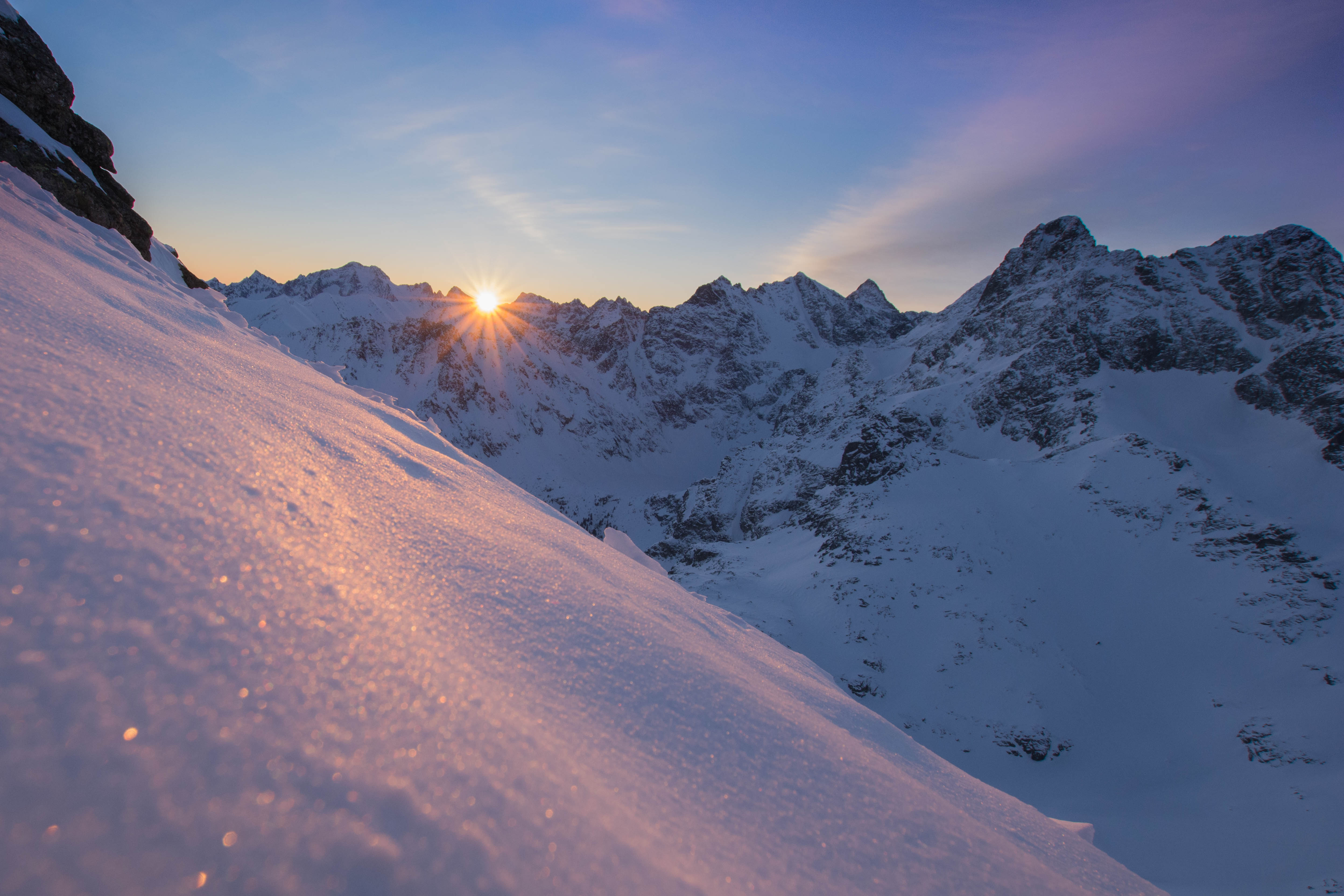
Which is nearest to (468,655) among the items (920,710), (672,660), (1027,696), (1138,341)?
(672,660)

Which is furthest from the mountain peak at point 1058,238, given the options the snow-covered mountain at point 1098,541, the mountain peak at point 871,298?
the mountain peak at point 871,298

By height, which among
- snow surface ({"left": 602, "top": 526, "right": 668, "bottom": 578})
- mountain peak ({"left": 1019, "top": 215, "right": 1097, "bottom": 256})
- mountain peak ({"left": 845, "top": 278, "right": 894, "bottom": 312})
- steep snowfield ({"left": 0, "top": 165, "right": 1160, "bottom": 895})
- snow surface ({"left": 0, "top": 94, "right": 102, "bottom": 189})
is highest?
mountain peak ({"left": 845, "top": 278, "right": 894, "bottom": 312})

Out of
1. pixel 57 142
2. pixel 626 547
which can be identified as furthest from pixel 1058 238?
pixel 57 142

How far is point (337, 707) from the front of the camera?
3.82 ft

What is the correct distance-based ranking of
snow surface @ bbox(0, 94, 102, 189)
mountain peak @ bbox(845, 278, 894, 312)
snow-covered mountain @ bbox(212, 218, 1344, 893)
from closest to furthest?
1. snow surface @ bbox(0, 94, 102, 189)
2. snow-covered mountain @ bbox(212, 218, 1344, 893)
3. mountain peak @ bbox(845, 278, 894, 312)

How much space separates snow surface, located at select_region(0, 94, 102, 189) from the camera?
29.5 feet

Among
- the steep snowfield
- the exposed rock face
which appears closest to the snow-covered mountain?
the steep snowfield

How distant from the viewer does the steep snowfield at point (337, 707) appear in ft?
2.80

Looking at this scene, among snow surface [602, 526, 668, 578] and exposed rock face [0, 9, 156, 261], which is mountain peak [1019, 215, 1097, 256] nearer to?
snow surface [602, 526, 668, 578]

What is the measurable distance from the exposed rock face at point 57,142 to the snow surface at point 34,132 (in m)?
0.08

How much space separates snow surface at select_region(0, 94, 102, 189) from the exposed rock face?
0.08m

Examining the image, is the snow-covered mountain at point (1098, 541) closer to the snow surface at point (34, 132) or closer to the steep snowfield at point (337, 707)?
the steep snowfield at point (337, 707)

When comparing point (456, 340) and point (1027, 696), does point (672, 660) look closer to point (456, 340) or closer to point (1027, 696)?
point (1027, 696)

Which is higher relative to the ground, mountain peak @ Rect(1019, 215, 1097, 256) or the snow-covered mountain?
mountain peak @ Rect(1019, 215, 1097, 256)
